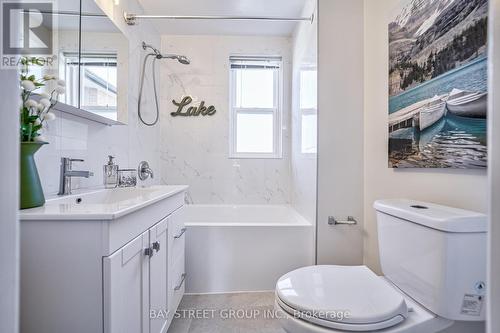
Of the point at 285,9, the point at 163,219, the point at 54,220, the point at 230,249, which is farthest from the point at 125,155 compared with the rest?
the point at 285,9

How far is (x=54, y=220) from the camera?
0.75 m

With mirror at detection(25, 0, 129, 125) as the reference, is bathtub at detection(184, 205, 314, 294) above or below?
below

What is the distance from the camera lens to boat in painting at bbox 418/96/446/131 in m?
1.10

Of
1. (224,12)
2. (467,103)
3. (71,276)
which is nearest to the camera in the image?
(71,276)

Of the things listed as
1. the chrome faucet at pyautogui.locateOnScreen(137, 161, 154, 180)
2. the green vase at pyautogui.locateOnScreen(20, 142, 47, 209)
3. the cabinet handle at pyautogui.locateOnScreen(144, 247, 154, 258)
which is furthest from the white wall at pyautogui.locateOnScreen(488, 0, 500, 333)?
the chrome faucet at pyautogui.locateOnScreen(137, 161, 154, 180)

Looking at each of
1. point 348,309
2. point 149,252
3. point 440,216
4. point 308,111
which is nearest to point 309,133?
point 308,111

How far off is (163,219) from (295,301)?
0.74 metres

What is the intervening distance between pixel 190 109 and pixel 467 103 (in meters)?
2.36

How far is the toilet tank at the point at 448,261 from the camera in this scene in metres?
0.86

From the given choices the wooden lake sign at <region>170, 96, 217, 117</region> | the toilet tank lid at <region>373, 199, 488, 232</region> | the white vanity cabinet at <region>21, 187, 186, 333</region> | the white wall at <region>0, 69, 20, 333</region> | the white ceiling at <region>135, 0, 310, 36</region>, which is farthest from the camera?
the wooden lake sign at <region>170, 96, 217, 117</region>

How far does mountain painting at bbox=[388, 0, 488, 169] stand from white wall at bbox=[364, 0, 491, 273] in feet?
0.23

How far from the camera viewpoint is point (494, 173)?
0.34m

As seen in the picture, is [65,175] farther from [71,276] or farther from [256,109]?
[256,109]
